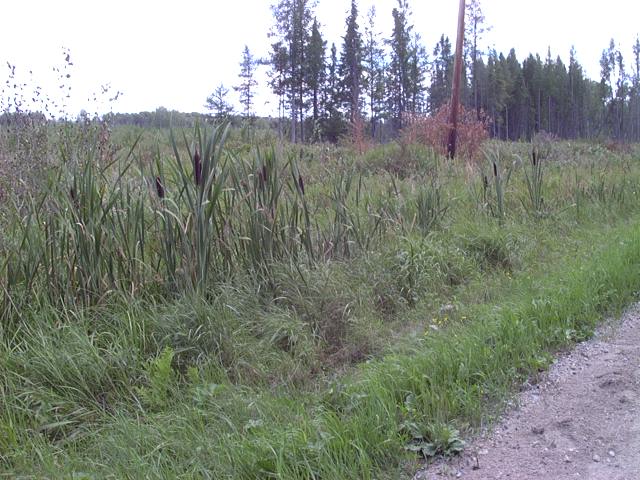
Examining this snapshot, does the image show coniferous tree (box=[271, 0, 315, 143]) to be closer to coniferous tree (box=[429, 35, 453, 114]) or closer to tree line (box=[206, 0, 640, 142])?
tree line (box=[206, 0, 640, 142])

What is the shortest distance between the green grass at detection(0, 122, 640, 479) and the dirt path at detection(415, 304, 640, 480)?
0.46 feet

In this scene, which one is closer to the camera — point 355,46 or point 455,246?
point 455,246

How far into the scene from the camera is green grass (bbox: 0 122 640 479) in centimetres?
273

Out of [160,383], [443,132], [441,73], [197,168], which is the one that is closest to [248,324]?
[160,383]

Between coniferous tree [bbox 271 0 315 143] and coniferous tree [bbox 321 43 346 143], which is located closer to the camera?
coniferous tree [bbox 271 0 315 143]

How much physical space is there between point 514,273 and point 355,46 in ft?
169

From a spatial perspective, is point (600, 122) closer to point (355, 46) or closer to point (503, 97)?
point (503, 97)

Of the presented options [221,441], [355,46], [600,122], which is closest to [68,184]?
[221,441]

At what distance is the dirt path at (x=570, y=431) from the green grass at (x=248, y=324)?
0.14 metres

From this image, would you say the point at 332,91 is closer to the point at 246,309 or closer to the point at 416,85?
the point at 416,85

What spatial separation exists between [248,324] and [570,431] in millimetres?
2218

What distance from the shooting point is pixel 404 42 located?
62.0 meters

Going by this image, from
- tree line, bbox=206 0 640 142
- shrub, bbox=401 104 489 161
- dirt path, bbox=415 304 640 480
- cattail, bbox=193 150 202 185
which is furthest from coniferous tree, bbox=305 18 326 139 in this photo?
dirt path, bbox=415 304 640 480

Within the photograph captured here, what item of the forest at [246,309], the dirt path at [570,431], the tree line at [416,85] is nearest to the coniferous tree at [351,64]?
the tree line at [416,85]
